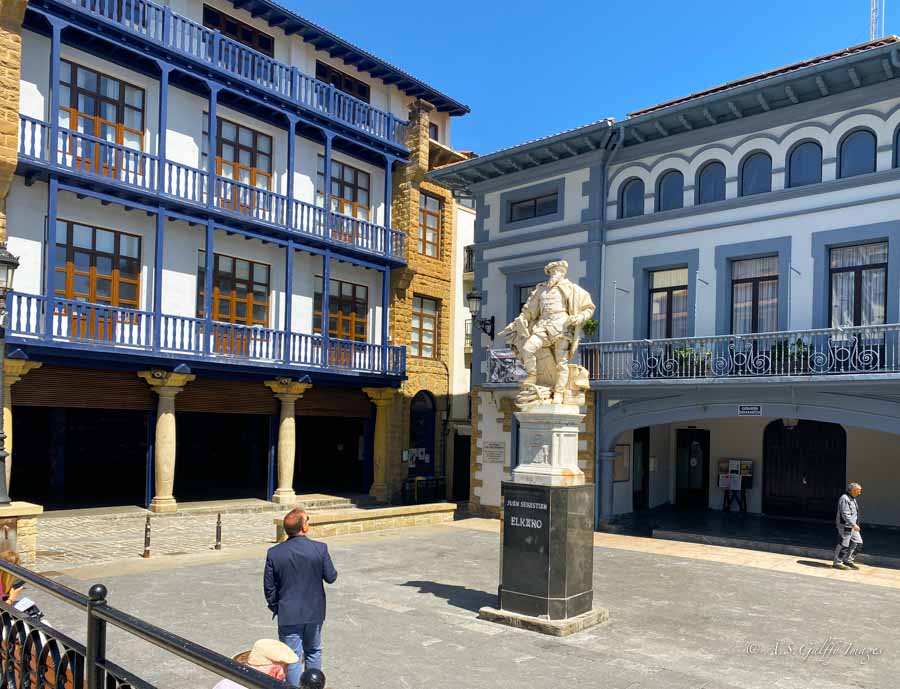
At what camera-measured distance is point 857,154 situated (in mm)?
16453

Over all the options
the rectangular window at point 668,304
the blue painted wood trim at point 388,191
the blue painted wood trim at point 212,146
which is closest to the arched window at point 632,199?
the rectangular window at point 668,304

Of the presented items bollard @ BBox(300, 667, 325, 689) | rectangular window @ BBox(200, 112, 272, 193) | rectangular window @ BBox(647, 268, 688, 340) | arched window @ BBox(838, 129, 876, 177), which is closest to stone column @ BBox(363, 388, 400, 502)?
rectangular window @ BBox(200, 112, 272, 193)

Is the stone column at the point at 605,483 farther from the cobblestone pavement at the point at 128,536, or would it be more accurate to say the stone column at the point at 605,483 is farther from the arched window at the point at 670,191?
the cobblestone pavement at the point at 128,536

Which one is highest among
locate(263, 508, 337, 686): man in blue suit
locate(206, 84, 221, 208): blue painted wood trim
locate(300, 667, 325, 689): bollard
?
locate(206, 84, 221, 208): blue painted wood trim

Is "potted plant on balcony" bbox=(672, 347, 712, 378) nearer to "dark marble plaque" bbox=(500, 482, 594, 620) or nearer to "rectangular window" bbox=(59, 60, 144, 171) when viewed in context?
"dark marble plaque" bbox=(500, 482, 594, 620)

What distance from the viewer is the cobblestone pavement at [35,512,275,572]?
1438 centimetres

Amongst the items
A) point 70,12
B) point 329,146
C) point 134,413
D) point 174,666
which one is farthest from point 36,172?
point 174,666

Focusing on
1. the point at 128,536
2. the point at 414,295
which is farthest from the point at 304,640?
the point at 414,295

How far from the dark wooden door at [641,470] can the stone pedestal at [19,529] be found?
15.0m

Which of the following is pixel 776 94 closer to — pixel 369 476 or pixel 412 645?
pixel 412 645

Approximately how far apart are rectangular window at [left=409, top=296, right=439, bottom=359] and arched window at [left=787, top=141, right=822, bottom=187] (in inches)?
559

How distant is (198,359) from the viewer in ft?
66.7

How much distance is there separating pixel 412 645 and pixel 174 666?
8.44 ft

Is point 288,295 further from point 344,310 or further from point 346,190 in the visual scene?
point 346,190
